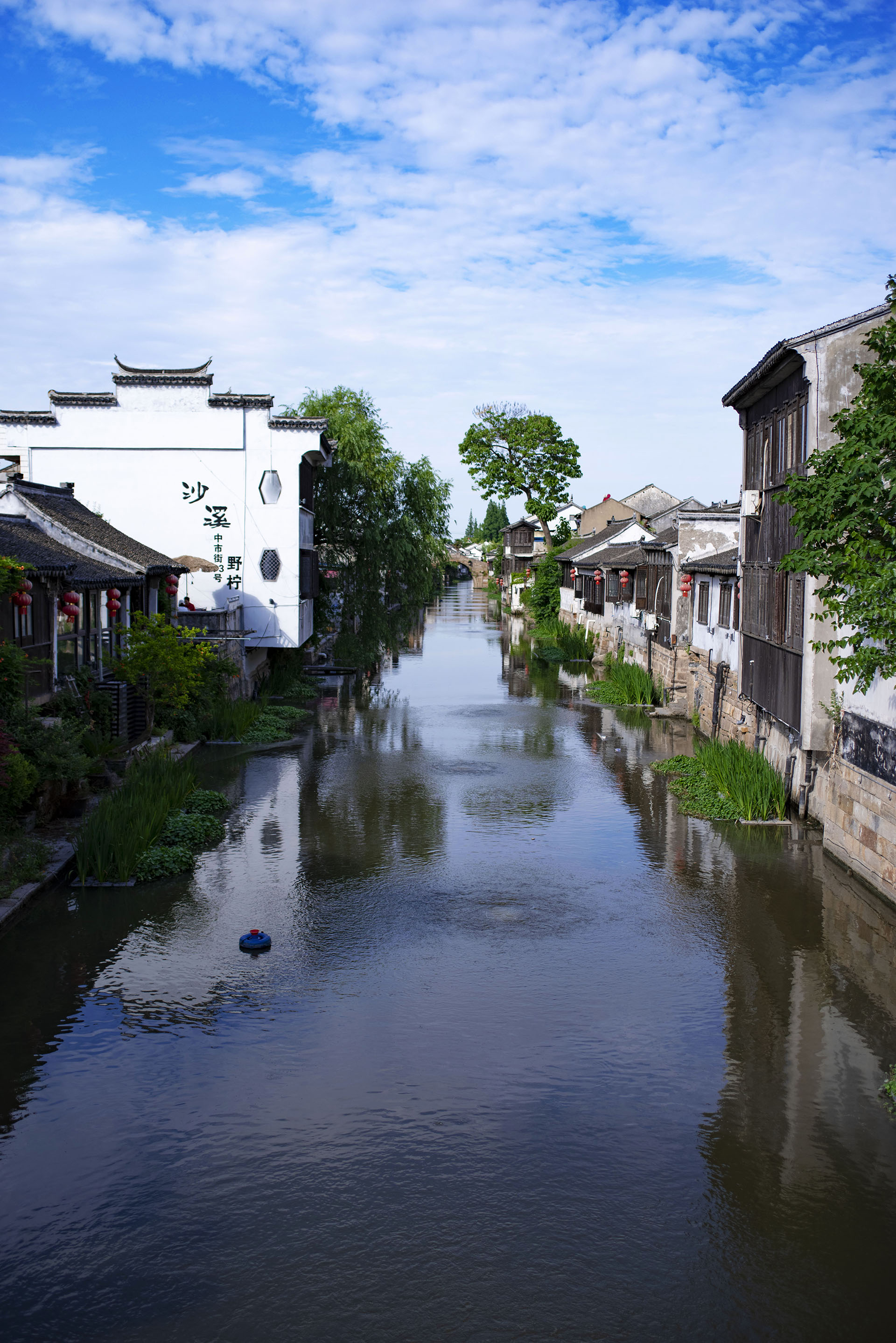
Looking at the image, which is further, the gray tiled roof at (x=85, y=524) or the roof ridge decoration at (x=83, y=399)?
the roof ridge decoration at (x=83, y=399)

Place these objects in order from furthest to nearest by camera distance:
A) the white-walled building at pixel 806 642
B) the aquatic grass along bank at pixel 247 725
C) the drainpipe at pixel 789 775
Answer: the aquatic grass along bank at pixel 247 725, the drainpipe at pixel 789 775, the white-walled building at pixel 806 642

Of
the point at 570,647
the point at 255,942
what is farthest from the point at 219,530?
the point at 570,647

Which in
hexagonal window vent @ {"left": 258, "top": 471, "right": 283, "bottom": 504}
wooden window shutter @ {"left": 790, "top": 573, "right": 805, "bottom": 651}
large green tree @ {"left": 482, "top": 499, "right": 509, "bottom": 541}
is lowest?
wooden window shutter @ {"left": 790, "top": 573, "right": 805, "bottom": 651}

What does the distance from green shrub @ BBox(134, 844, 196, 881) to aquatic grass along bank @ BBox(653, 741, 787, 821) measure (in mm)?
9474

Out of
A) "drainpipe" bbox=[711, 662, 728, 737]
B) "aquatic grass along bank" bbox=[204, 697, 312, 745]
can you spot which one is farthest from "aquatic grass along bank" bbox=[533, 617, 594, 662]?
"aquatic grass along bank" bbox=[204, 697, 312, 745]

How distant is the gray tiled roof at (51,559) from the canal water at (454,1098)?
572cm

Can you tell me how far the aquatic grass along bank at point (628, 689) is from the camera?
34344 millimetres

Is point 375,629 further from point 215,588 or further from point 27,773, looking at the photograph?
point 27,773

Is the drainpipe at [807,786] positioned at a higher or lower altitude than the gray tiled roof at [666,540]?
lower

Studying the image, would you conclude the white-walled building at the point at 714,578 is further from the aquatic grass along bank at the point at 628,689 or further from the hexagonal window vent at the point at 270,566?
the hexagonal window vent at the point at 270,566

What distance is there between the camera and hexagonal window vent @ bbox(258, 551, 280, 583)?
104 feet

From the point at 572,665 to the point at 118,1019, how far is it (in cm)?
3781

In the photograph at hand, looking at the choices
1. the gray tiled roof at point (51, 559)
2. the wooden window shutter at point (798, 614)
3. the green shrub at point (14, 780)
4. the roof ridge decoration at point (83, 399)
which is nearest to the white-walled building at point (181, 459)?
the roof ridge decoration at point (83, 399)

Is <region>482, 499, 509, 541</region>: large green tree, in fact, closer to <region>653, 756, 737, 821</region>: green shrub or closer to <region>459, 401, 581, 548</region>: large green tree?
<region>459, 401, 581, 548</region>: large green tree
